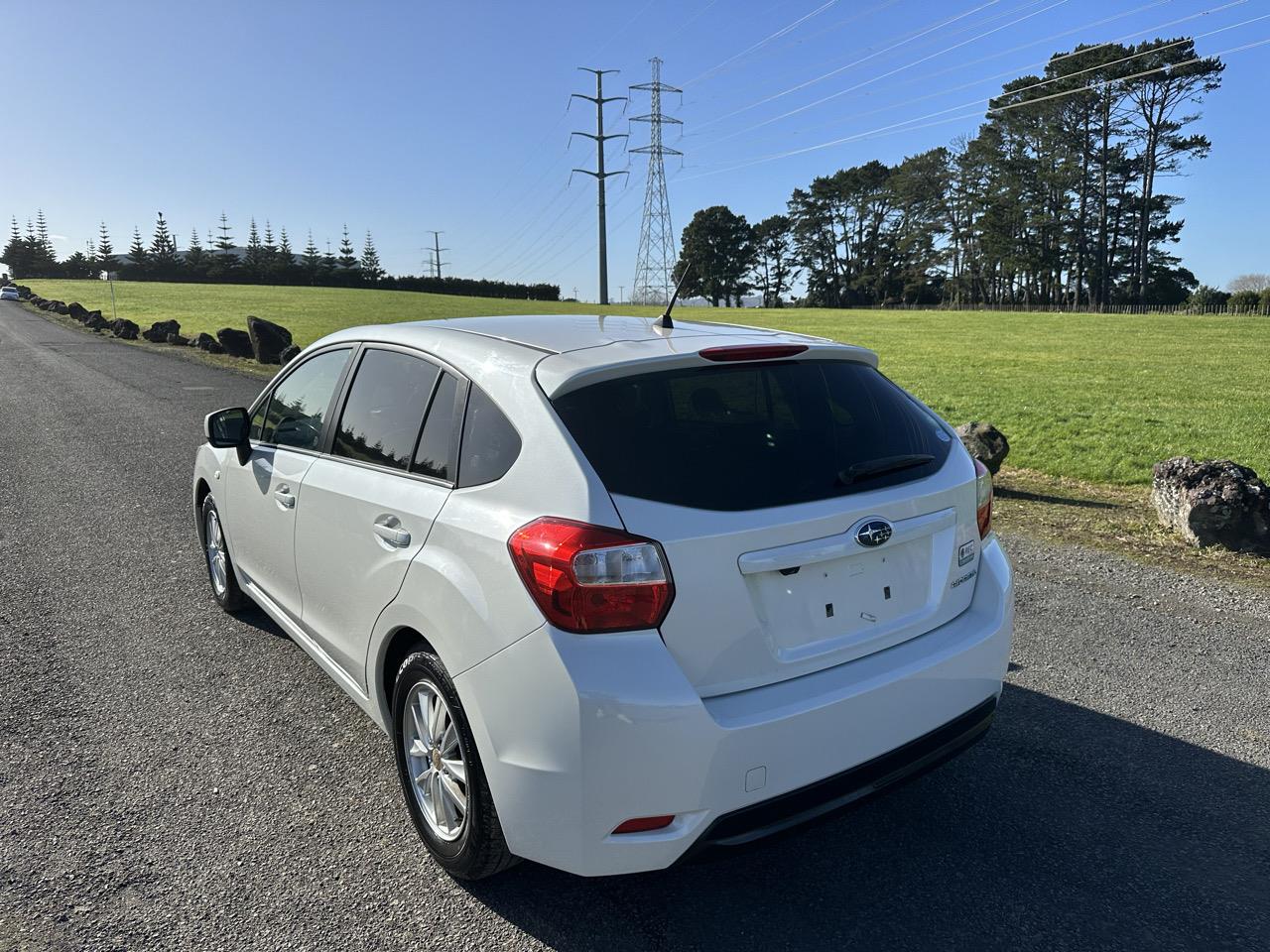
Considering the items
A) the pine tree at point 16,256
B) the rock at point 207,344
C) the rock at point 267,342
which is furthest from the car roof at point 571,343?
the pine tree at point 16,256

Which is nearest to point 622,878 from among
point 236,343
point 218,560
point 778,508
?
point 778,508

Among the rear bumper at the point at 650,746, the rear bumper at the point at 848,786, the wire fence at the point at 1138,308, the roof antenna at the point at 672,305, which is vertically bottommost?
the rear bumper at the point at 848,786

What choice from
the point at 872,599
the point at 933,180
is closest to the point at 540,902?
the point at 872,599

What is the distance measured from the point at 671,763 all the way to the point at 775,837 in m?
0.40

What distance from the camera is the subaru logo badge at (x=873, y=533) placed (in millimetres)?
2475

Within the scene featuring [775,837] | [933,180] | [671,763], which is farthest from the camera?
[933,180]

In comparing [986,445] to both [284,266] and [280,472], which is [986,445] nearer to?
[280,472]

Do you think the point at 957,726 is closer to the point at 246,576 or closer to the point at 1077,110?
the point at 246,576

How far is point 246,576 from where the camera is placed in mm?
4457

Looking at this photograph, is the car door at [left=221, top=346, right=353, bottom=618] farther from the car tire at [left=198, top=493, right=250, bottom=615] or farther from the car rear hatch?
the car rear hatch

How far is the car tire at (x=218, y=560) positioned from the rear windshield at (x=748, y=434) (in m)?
3.07

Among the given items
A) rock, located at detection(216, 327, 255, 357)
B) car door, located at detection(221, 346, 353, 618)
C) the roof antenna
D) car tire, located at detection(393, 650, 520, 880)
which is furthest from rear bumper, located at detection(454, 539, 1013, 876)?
rock, located at detection(216, 327, 255, 357)

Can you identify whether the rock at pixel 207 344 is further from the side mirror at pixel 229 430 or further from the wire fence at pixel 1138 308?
the wire fence at pixel 1138 308

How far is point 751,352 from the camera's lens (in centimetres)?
276
